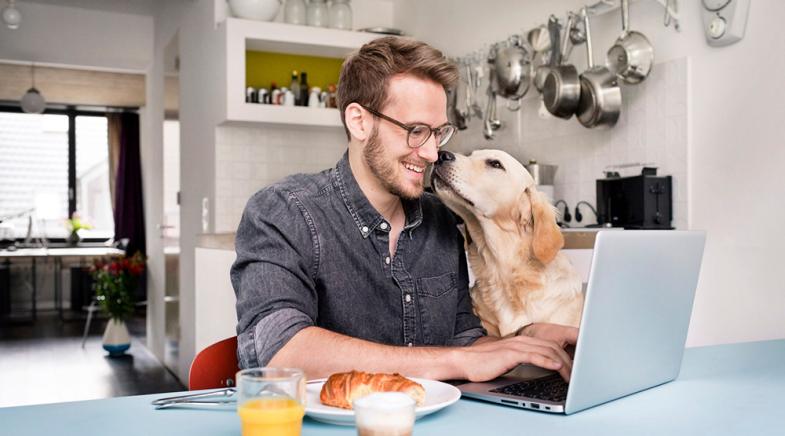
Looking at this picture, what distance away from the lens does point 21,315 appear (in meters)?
9.02

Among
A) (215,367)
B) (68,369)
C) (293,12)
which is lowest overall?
(68,369)

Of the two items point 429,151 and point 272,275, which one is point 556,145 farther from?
point 272,275

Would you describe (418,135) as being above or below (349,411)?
above

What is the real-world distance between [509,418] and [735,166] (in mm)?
1900

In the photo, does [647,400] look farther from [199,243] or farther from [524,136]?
[199,243]

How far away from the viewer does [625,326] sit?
1.08 m

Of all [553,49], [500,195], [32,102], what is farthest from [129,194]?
[500,195]

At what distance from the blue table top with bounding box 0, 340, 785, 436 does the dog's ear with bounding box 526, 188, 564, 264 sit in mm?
351

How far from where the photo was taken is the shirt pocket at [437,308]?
1644mm

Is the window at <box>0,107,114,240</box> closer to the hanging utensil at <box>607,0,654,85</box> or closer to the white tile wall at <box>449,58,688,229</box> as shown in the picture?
the white tile wall at <box>449,58,688,229</box>

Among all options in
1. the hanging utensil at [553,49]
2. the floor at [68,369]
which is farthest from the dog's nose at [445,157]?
the floor at [68,369]

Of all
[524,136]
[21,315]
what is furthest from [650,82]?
[21,315]

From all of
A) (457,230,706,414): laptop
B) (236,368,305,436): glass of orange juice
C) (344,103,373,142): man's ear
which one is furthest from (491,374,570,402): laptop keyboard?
(344,103,373,142): man's ear

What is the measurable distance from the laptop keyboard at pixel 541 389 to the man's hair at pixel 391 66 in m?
0.66
